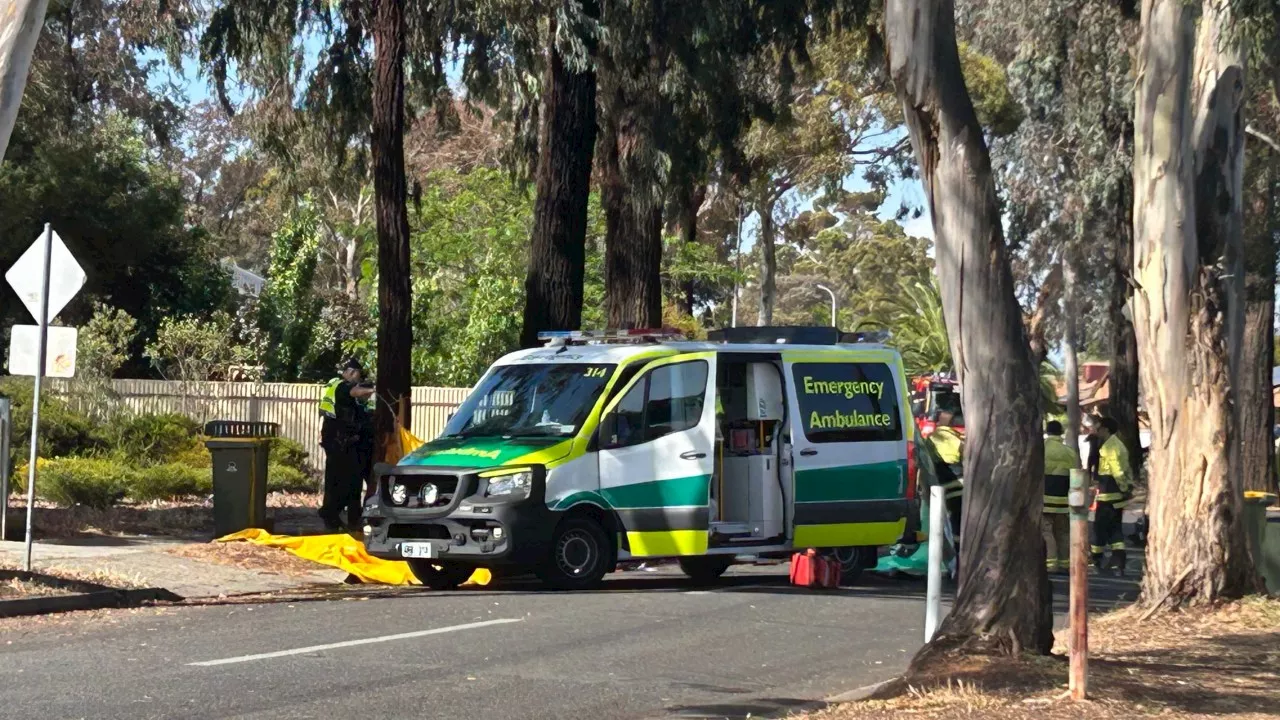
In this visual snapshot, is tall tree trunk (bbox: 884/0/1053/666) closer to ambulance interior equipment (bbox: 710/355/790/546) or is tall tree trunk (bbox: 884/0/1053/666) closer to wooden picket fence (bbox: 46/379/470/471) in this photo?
ambulance interior equipment (bbox: 710/355/790/546)

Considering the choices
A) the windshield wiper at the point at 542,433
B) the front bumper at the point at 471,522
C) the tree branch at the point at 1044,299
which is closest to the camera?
the front bumper at the point at 471,522

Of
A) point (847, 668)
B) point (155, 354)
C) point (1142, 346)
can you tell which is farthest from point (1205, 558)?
point (155, 354)

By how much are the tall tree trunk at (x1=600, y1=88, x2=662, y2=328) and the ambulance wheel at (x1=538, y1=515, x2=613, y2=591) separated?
6448 millimetres

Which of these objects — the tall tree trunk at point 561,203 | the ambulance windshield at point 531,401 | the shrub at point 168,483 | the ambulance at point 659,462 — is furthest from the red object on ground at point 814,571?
the shrub at point 168,483

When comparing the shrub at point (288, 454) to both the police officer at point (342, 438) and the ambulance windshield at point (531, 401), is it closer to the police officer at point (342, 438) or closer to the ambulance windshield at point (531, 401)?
the police officer at point (342, 438)

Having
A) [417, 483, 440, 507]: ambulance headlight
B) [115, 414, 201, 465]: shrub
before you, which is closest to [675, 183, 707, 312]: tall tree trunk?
[417, 483, 440, 507]: ambulance headlight

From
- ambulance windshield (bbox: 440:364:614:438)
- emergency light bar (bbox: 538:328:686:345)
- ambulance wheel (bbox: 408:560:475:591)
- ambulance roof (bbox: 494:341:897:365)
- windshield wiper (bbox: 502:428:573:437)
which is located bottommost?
ambulance wheel (bbox: 408:560:475:591)

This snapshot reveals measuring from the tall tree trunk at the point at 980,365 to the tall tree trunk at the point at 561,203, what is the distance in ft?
31.1

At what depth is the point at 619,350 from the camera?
15.3 meters

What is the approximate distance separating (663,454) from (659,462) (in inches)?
3.2

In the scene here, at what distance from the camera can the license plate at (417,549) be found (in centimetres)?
1435

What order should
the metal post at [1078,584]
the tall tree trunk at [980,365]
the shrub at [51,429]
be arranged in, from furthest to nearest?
1. the shrub at [51,429]
2. the tall tree trunk at [980,365]
3. the metal post at [1078,584]

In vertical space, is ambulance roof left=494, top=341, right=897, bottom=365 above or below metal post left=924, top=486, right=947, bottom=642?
above

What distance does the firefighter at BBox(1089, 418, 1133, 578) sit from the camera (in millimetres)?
18406
